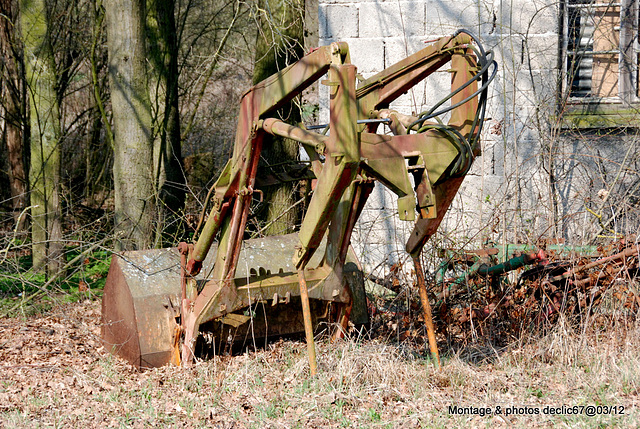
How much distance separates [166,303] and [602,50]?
5.31 metres

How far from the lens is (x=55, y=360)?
5.79 meters

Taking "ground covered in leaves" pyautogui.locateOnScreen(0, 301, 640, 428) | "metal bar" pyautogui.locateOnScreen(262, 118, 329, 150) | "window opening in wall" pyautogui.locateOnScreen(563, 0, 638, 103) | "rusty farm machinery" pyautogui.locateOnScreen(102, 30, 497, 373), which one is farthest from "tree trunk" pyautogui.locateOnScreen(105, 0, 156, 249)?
"window opening in wall" pyautogui.locateOnScreen(563, 0, 638, 103)

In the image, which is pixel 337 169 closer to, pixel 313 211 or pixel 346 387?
pixel 313 211

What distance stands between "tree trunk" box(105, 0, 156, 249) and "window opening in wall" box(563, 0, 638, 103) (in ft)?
14.3

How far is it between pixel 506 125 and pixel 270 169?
252 cm

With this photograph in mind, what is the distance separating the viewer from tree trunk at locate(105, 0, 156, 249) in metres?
6.99

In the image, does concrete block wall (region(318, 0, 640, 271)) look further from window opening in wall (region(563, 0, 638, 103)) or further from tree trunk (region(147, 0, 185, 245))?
tree trunk (region(147, 0, 185, 245))

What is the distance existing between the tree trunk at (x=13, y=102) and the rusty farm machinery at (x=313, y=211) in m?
4.70

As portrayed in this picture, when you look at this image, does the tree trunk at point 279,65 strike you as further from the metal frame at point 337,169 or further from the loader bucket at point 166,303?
the metal frame at point 337,169

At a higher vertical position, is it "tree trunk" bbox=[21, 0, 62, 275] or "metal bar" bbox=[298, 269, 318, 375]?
"tree trunk" bbox=[21, 0, 62, 275]

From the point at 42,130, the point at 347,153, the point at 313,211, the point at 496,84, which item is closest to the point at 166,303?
the point at 313,211

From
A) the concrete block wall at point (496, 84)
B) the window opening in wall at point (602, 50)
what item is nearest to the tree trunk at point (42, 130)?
the concrete block wall at point (496, 84)

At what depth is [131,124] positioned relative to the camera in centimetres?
718

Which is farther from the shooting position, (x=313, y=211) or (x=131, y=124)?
(x=131, y=124)
